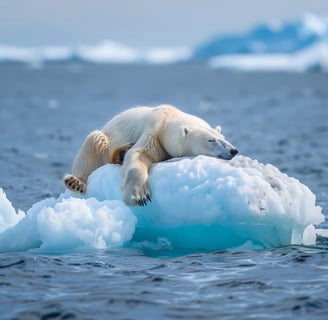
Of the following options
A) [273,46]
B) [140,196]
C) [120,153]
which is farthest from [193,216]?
[273,46]

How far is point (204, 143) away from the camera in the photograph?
8.72 metres

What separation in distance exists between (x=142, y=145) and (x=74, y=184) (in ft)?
2.57

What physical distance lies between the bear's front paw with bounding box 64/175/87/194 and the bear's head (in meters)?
1.07

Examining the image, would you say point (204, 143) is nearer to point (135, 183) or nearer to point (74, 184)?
point (135, 183)

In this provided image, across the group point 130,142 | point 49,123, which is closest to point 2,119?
point 49,123

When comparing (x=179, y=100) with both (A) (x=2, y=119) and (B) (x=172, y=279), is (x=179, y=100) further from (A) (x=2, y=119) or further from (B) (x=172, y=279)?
(B) (x=172, y=279)

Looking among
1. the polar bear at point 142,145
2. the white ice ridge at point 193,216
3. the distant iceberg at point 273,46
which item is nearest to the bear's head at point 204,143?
the polar bear at point 142,145

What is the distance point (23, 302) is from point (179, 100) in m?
41.9

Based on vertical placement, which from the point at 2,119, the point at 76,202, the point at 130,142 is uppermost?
the point at 2,119

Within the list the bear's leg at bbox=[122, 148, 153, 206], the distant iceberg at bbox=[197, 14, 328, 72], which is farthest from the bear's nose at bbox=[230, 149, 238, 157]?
the distant iceberg at bbox=[197, 14, 328, 72]

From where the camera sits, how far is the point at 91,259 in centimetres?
774

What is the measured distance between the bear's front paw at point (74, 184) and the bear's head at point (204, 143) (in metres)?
1.07

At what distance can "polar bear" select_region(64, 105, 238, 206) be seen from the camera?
8203mm

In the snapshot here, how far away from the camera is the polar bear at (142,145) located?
8.20 meters
